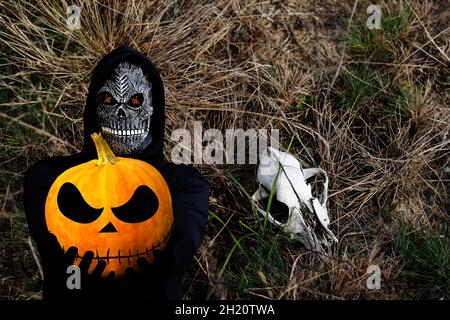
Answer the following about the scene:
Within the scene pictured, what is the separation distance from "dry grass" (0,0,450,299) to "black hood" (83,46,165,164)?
2.26 feet

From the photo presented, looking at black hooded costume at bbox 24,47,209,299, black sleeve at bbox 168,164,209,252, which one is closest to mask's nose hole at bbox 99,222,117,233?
black hooded costume at bbox 24,47,209,299

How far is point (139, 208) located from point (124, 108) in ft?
1.86

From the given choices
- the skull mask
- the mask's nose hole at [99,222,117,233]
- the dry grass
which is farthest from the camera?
the dry grass

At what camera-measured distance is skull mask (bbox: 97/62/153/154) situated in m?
2.67

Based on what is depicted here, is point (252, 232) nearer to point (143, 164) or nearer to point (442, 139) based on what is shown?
point (143, 164)

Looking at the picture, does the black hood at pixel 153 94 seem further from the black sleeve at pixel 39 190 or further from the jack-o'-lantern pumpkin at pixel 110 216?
the jack-o'-lantern pumpkin at pixel 110 216

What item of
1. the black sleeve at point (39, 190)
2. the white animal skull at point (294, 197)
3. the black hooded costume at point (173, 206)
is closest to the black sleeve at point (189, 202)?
the black hooded costume at point (173, 206)

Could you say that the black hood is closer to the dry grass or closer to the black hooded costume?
the black hooded costume

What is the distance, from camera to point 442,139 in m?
3.71

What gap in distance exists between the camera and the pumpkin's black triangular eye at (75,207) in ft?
7.59

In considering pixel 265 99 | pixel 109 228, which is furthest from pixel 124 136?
pixel 265 99

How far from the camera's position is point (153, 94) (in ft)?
9.12

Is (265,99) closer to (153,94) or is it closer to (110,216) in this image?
(153,94)

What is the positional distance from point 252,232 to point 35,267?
1300mm
